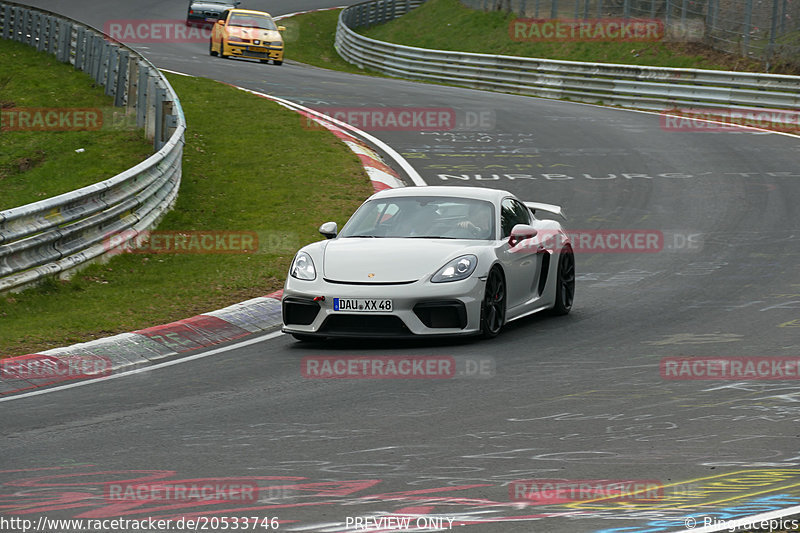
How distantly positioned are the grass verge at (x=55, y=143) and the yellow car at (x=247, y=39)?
10267 millimetres

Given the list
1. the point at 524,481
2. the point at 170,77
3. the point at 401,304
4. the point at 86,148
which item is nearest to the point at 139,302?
the point at 401,304

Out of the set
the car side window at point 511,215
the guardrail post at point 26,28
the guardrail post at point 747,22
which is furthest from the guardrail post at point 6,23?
the car side window at point 511,215

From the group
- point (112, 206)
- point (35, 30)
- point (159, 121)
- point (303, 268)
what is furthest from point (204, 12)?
point (303, 268)

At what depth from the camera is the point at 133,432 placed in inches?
294

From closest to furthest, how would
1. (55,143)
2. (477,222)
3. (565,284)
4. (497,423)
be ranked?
(497,423)
(477,222)
(565,284)
(55,143)

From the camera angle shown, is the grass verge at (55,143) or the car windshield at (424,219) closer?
the car windshield at (424,219)

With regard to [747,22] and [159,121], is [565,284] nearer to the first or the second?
[159,121]

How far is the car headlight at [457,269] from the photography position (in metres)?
10.3

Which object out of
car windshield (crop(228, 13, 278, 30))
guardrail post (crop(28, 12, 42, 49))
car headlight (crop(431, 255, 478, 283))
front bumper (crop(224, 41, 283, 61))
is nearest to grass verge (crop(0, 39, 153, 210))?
guardrail post (crop(28, 12, 42, 49))

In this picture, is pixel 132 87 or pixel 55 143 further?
pixel 132 87

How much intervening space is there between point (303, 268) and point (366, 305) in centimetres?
85

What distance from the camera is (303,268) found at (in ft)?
35.2

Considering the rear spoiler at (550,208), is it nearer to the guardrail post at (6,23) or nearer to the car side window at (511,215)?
the car side window at (511,215)

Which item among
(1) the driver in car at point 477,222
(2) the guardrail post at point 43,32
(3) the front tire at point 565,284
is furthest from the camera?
(2) the guardrail post at point 43,32
